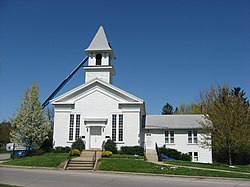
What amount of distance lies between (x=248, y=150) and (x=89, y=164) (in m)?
20.9

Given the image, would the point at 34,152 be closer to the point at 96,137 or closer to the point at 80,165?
the point at 96,137

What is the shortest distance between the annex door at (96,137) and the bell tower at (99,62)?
7.14 m

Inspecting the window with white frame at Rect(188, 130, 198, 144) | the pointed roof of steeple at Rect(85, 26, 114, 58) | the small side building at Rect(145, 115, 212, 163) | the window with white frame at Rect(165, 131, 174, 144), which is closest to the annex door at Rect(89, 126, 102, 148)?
the small side building at Rect(145, 115, 212, 163)

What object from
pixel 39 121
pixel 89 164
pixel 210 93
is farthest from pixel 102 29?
pixel 89 164

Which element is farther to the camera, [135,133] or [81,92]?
[81,92]

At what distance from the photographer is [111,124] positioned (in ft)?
96.9

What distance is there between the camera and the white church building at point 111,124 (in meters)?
29.4

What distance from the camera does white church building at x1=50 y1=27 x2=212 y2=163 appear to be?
96.3ft

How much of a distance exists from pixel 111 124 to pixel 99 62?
9.65 meters

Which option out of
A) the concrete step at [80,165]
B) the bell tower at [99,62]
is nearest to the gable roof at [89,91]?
the bell tower at [99,62]

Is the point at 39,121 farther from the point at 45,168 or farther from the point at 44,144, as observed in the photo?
the point at 45,168

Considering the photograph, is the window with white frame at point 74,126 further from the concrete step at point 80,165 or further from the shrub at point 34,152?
the concrete step at point 80,165

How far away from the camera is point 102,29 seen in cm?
3872

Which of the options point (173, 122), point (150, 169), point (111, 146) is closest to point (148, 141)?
point (173, 122)
